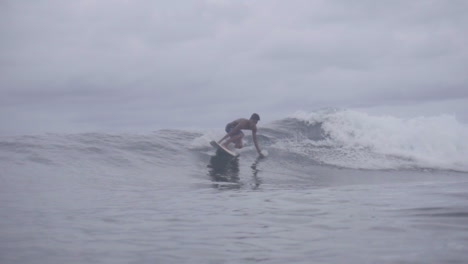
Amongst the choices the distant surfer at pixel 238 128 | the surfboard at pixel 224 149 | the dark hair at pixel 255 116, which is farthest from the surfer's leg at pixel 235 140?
the dark hair at pixel 255 116

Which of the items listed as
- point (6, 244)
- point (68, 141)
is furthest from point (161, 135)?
point (6, 244)

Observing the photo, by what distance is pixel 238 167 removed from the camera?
15414mm

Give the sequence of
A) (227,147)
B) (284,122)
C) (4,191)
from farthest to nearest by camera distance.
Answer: (284,122) < (227,147) < (4,191)

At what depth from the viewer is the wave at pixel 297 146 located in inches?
613

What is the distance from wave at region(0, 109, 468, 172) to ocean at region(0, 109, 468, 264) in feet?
0.42

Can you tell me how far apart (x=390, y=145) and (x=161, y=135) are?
10.8 m

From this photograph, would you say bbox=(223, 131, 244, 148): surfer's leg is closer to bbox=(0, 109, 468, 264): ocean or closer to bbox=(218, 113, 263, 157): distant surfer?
bbox=(218, 113, 263, 157): distant surfer

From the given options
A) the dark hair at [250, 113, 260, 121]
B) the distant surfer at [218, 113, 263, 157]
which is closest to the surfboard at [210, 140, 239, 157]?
the distant surfer at [218, 113, 263, 157]

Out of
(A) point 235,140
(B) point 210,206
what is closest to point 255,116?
(A) point 235,140

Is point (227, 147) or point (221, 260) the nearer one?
point (221, 260)

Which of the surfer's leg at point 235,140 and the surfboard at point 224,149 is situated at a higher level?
the surfer's leg at point 235,140

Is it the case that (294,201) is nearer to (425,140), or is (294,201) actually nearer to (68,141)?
(68,141)

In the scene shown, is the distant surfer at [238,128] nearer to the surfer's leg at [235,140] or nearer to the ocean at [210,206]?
the surfer's leg at [235,140]

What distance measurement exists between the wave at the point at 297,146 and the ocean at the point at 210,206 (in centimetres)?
13
